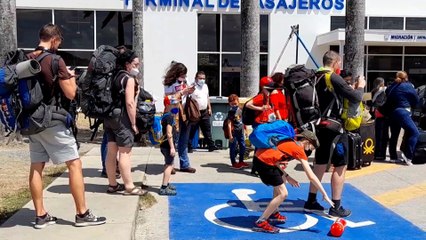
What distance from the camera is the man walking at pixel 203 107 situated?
30.0 feet

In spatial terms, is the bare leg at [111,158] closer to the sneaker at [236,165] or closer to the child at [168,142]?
the child at [168,142]

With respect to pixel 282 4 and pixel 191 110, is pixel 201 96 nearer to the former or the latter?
pixel 191 110

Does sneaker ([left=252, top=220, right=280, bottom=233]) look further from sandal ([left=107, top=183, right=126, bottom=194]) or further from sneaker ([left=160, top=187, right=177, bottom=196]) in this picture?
sandal ([left=107, top=183, right=126, bottom=194])

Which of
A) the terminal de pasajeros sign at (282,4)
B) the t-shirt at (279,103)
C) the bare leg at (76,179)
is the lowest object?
the bare leg at (76,179)

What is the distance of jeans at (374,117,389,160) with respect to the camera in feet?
30.1

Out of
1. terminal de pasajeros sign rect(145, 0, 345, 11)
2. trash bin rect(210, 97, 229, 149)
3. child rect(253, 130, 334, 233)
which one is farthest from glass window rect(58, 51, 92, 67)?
child rect(253, 130, 334, 233)

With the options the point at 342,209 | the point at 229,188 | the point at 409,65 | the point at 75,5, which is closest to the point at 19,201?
the point at 229,188

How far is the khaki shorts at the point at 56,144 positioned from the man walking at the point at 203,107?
4.39m

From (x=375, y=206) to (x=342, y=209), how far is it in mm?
830

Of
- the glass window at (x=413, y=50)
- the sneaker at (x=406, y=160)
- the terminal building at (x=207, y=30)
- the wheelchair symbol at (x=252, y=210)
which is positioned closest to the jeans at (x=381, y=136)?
the sneaker at (x=406, y=160)

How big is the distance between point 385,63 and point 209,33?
804 cm

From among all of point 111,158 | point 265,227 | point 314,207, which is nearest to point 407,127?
point 314,207

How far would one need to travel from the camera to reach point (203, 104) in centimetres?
930

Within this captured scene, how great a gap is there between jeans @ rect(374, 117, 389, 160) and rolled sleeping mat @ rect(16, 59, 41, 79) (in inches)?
278
